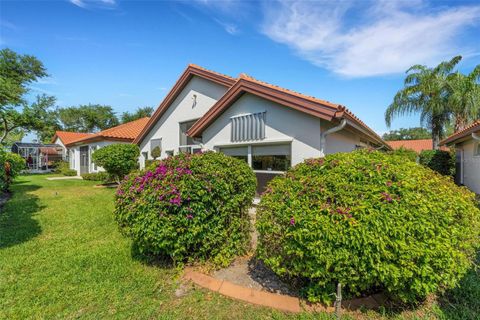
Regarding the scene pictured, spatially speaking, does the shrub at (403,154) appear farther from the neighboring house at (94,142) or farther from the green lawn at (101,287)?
the neighboring house at (94,142)

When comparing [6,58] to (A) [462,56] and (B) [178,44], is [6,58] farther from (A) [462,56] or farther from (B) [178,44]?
(A) [462,56]

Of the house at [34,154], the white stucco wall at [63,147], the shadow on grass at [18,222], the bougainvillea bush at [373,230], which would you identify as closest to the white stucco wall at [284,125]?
the bougainvillea bush at [373,230]

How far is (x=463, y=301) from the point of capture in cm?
320

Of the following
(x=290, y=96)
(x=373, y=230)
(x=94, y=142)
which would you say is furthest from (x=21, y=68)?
(x=373, y=230)

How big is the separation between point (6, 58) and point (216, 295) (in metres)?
41.1

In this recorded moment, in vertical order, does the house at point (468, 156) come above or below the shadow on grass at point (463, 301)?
above

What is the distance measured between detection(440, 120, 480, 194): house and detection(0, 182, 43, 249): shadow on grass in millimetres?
17770

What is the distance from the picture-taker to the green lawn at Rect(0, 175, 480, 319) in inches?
120

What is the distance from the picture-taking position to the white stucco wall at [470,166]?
1295cm

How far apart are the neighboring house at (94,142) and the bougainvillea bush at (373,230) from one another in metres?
21.3

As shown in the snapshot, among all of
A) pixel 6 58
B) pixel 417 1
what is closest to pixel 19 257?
pixel 417 1

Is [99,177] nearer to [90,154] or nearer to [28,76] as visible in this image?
[90,154]

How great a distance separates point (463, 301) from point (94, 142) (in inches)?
1021

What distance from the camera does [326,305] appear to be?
3135 millimetres
